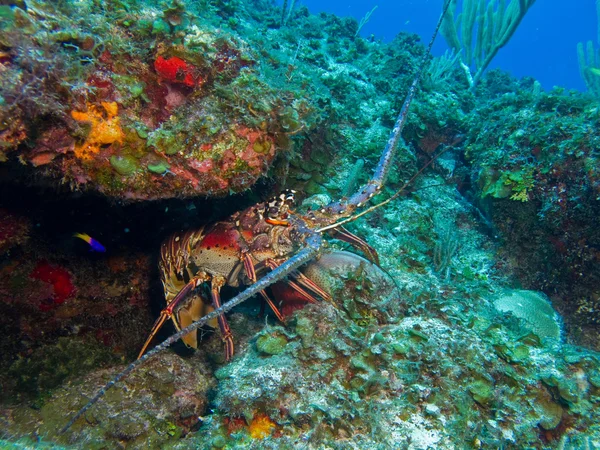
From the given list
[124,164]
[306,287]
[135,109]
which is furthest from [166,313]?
[135,109]

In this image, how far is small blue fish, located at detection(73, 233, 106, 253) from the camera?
3.68 metres

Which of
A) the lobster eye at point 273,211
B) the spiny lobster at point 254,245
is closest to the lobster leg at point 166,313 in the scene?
the spiny lobster at point 254,245

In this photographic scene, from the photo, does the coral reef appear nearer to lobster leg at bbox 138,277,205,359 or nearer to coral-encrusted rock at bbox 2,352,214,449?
coral-encrusted rock at bbox 2,352,214,449

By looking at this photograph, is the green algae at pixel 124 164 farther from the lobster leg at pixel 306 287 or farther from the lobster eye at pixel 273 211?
the lobster leg at pixel 306 287

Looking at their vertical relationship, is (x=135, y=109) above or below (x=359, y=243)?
above

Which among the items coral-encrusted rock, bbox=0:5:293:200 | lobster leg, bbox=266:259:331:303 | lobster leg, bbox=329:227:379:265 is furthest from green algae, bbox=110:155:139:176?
lobster leg, bbox=329:227:379:265

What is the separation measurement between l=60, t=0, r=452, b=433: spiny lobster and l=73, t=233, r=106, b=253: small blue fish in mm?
728

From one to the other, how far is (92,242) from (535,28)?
Result: 135096mm

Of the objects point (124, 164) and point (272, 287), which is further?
point (272, 287)

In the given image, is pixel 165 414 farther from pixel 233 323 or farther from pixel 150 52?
pixel 150 52

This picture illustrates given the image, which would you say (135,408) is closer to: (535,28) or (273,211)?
(273,211)

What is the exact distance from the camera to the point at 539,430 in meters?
2.45

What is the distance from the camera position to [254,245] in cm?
368

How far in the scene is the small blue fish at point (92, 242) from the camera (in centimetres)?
368
